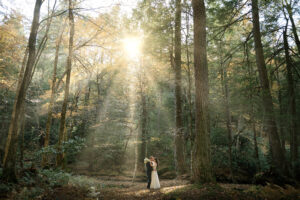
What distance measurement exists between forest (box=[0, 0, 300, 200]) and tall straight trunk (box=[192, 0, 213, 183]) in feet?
0.11

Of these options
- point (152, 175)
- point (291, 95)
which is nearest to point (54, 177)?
point (152, 175)

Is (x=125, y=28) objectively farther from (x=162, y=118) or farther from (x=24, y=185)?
(x=162, y=118)

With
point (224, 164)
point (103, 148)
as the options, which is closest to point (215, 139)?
point (224, 164)

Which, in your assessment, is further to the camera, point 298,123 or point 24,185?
point 298,123

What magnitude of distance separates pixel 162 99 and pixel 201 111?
13.7 meters

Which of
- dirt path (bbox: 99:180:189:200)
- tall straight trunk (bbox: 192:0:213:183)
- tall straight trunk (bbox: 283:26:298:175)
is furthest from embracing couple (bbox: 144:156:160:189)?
tall straight trunk (bbox: 283:26:298:175)

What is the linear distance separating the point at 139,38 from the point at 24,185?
10.1m

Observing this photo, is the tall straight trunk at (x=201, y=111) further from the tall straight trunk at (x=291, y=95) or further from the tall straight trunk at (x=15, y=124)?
the tall straight trunk at (x=15, y=124)

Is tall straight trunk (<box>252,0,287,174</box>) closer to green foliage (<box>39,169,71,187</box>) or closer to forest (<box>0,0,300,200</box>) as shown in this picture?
forest (<box>0,0,300,200</box>)

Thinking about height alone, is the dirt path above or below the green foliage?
below

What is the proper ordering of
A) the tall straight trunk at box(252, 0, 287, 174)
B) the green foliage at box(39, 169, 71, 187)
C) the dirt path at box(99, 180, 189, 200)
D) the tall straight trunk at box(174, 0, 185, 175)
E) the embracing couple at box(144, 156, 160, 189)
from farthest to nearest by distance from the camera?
1. the tall straight trunk at box(174, 0, 185, 175)
2. the embracing couple at box(144, 156, 160, 189)
3. the tall straight trunk at box(252, 0, 287, 174)
4. the green foliage at box(39, 169, 71, 187)
5. the dirt path at box(99, 180, 189, 200)

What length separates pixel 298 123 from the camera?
8.71m

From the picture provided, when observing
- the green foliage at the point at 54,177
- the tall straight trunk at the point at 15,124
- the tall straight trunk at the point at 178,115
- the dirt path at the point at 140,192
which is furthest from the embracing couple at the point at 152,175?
the tall straight trunk at the point at 15,124

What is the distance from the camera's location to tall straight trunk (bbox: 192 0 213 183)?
5945 mm
